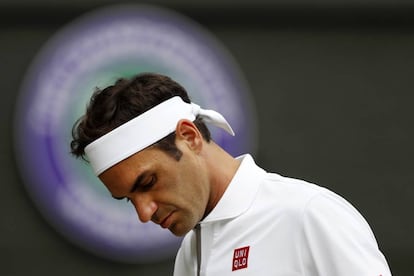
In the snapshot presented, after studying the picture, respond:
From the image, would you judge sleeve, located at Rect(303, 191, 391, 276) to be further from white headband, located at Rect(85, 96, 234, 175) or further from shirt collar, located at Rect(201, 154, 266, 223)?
white headband, located at Rect(85, 96, 234, 175)

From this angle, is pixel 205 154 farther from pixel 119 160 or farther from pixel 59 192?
pixel 59 192

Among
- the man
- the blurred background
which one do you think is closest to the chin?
the man

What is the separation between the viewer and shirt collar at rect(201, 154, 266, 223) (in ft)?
7.84

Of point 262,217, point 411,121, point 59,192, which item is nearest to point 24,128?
point 59,192

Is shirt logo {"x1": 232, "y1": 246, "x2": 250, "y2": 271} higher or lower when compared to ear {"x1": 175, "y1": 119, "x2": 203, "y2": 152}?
lower

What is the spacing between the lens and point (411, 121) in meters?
4.10

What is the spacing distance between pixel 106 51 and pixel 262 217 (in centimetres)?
182

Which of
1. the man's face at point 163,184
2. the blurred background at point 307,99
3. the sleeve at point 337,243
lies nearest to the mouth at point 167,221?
the man's face at point 163,184

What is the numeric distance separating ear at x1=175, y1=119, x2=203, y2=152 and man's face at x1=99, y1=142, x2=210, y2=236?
15mm

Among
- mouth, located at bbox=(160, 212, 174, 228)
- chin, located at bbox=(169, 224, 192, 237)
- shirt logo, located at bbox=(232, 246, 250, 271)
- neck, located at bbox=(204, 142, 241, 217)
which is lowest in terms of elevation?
shirt logo, located at bbox=(232, 246, 250, 271)

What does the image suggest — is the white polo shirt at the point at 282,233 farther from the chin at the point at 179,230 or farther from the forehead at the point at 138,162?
the forehead at the point at 138,162

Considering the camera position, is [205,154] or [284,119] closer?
[205,154]

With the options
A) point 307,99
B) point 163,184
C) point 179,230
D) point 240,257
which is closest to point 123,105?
point 163,184

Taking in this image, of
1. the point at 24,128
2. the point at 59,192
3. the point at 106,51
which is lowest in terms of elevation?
the point at 59,192
